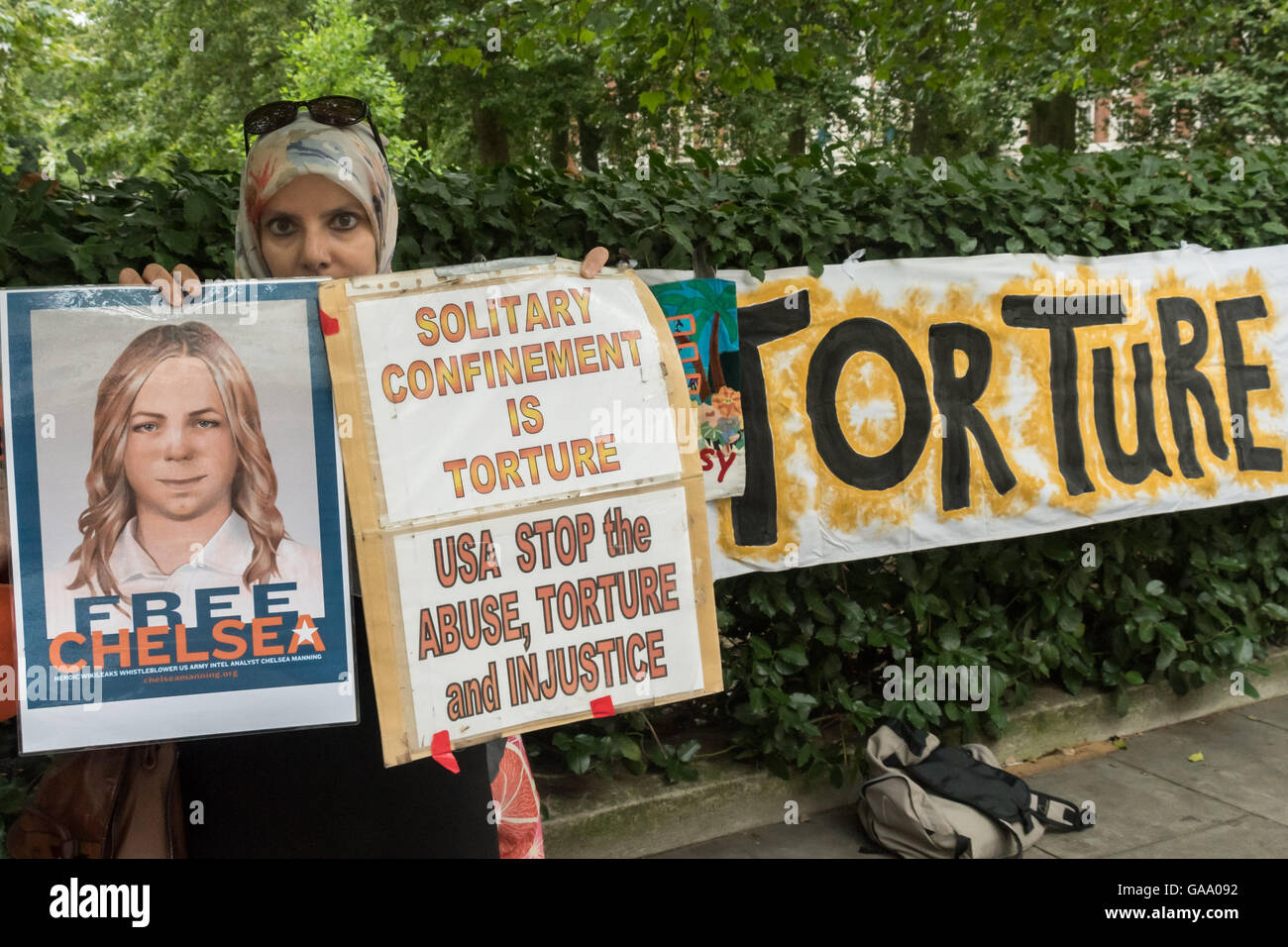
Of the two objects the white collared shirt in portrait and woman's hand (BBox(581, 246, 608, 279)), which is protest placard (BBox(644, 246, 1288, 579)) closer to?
woman's hand (BBox(581, 246, 608, 279))

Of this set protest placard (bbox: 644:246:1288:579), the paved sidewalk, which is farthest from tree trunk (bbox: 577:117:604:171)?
the paved sidewalk

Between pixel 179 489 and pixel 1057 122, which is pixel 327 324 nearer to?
pixel 179 489

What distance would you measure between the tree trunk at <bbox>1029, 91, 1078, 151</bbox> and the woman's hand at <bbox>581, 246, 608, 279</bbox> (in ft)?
43.6

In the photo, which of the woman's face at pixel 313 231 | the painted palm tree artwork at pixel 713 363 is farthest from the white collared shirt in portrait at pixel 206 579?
the painted palm tree artwork at pixel 713 363

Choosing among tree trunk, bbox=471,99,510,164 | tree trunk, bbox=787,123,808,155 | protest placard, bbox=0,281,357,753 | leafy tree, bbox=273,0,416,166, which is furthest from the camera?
tree trunk, bbox=787,123,808,155

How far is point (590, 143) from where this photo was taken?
724 inches

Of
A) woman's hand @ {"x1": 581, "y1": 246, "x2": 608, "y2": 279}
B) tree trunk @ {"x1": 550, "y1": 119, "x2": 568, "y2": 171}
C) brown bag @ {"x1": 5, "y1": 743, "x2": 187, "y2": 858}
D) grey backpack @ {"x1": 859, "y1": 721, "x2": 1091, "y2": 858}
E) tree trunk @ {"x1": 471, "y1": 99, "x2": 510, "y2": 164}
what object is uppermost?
tree trunk @ {"x1": 550, "y1": 119, "x2": 568, "y2": 171}

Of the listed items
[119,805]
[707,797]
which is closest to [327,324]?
[119,805]

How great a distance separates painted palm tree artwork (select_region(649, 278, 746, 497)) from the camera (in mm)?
4152

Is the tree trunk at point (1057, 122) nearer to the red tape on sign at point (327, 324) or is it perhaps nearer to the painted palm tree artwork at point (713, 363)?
the painted palm tree artwork at point (713, 363)

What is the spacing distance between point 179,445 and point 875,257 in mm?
2949

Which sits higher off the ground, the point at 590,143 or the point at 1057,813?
the point at 590,143

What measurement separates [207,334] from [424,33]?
5650 mm

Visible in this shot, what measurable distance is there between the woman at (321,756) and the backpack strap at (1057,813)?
2.46 metres
